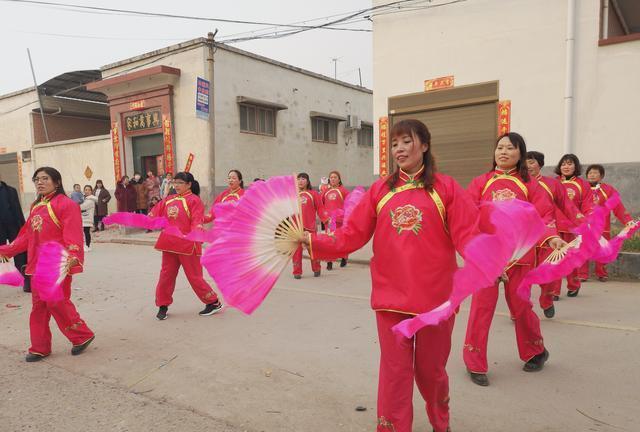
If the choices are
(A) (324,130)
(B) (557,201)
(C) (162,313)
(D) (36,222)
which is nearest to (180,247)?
(C) (162,313)

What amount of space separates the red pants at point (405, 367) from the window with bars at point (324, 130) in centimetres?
1604

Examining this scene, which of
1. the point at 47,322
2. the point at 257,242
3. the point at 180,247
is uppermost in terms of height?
the point at 257,242

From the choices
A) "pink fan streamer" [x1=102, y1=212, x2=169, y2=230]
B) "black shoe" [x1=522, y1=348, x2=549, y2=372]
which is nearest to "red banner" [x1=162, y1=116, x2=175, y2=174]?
"pink fan streamer" [x1=102, y1=212, x2=169, y2=230]

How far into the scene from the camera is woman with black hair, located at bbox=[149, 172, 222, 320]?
489cm

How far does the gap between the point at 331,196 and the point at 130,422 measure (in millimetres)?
5875

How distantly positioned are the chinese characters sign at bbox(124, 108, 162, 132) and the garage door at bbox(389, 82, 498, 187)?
8.28 m

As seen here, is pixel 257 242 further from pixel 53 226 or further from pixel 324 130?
pixel 324 130

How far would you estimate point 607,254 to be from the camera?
279cm

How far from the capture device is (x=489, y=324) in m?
3.20

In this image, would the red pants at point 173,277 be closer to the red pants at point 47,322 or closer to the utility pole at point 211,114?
the red pants at point 47,322

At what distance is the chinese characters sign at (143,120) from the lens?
48.4 ft

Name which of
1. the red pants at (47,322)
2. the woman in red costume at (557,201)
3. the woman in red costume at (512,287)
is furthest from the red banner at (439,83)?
the red pants at (47,322)

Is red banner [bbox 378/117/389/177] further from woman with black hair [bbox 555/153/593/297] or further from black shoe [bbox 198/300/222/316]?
black shoe [bbox 198/300/222/316]

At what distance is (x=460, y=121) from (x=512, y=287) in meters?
7.18
